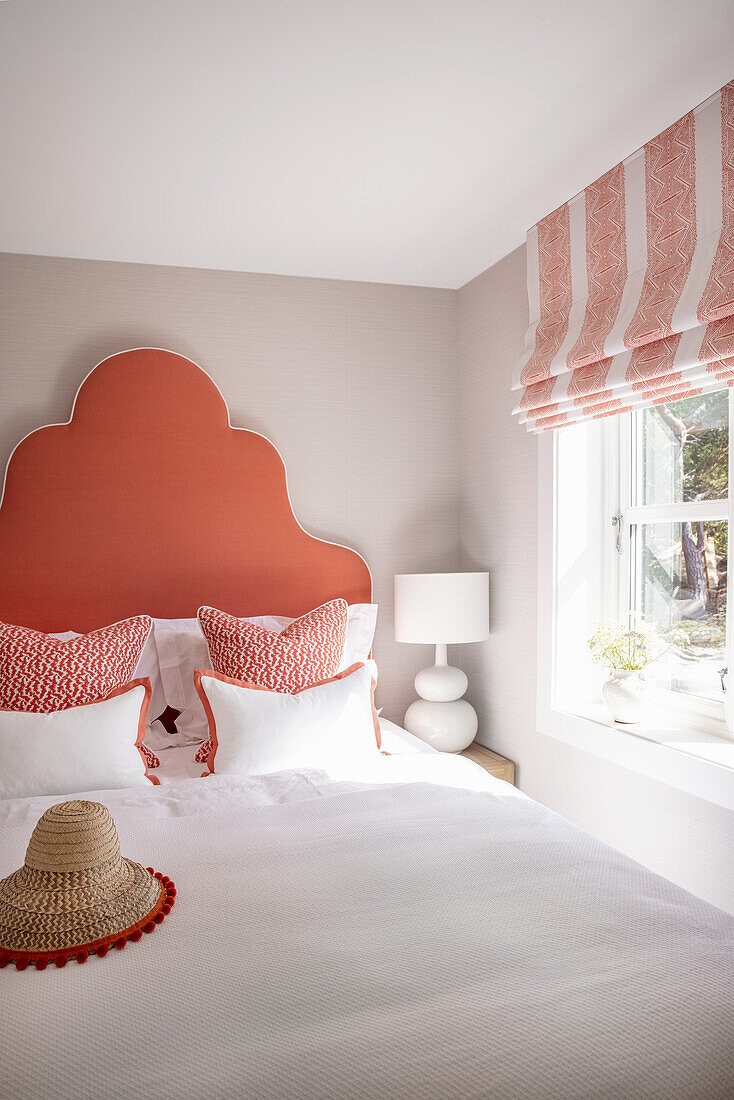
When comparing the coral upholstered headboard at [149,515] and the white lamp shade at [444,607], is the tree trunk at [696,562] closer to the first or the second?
the white lamp shade at [444,607]

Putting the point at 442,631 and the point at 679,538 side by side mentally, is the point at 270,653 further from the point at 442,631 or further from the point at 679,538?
the point at 679,538

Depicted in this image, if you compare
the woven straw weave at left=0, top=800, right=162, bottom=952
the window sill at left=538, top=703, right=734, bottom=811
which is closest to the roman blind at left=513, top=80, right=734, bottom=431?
the window sill at left=538, top=703, right=734, bottom=811

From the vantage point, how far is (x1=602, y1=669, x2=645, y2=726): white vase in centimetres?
239

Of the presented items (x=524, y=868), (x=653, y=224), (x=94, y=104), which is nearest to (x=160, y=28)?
(x=94, y=104)

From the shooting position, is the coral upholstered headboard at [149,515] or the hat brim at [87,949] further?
the coral upholstered headboard at [149,515]

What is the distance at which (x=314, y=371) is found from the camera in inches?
128

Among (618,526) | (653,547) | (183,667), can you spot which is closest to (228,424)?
(183,667)

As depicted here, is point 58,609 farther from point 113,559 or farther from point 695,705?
point 695,705

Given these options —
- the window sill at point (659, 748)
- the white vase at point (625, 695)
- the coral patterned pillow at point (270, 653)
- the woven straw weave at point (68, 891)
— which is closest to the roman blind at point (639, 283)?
the white vase at point (625, 695)

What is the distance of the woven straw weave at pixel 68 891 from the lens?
1.31m

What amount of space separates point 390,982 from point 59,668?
5.06 feet

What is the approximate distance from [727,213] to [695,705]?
1.37m

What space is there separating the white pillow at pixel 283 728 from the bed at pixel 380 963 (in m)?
0.07

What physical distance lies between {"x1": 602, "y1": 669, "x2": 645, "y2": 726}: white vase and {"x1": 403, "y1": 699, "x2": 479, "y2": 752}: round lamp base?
759mm
